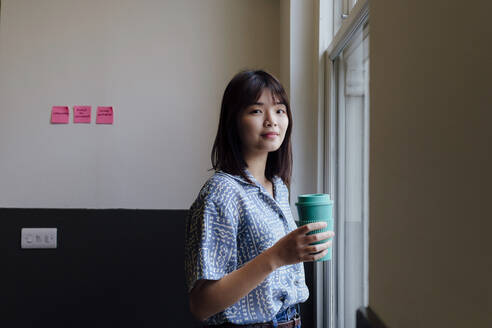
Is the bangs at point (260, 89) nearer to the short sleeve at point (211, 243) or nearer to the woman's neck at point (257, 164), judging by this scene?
the woman's neck at point (257, 164)

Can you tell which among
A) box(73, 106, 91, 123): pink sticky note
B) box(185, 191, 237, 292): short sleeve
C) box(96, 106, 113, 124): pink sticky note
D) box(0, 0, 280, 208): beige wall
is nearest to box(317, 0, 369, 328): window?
box(185, 191, 237, 292): short sleeve

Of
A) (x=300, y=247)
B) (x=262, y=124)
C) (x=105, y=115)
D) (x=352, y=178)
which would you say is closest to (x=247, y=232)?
(x=300, y=247)

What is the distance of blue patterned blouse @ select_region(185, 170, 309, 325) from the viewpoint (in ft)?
3.10

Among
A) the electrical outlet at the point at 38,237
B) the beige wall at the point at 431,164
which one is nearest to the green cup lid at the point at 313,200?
the beige wall at the point at 431,164

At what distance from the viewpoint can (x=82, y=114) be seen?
6.82ft

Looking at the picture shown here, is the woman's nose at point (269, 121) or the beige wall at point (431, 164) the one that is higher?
the woman's nose at point (269, 121)

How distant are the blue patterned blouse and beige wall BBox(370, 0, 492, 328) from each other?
34cm

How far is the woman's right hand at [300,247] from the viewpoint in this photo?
0.85 metres

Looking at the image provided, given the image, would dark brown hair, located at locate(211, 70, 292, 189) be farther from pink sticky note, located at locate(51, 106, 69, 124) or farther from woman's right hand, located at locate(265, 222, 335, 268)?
pink sticky note, located at locate(51, 106, 69, 124)

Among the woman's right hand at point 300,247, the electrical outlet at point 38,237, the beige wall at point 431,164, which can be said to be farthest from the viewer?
the electrical outlet at point 38,237

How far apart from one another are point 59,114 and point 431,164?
2008 millimetres

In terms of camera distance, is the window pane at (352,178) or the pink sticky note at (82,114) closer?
the window pane at (352,178)

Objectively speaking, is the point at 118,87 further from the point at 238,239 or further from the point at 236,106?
the point at 238,239

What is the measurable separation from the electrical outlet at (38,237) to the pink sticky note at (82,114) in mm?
580
